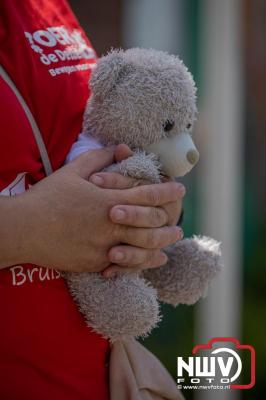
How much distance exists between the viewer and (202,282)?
140cm

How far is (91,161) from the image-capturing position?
1201 millimetres

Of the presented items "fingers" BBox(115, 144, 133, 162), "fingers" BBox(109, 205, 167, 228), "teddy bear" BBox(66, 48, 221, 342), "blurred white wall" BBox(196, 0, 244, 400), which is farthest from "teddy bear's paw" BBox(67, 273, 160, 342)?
"blurred white wall" BBox(196, 0, 244, 400)

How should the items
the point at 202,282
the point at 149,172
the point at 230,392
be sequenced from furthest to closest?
1. the point at 230,392
2. the point at 202,282
3. the point at 149,172

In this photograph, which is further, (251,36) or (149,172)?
(251,36)

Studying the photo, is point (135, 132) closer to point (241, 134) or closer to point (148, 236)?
point (148, 236)

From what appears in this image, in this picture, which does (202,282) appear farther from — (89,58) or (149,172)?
(89,58)

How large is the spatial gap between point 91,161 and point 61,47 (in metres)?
0.28

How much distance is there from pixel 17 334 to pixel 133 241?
27 centimetres

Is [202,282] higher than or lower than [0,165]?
lower

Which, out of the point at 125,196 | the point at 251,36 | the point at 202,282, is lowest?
the point at 202,282

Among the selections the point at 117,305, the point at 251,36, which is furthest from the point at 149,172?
the point at 251,36

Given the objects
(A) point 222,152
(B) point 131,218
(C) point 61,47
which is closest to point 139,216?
(B) point 131,218

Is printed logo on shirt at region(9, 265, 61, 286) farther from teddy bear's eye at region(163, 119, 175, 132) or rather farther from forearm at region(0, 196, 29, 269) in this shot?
teddy bear's eye at region(163, 119, 175, 132)

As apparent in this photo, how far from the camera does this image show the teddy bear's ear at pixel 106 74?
4.01 feet
